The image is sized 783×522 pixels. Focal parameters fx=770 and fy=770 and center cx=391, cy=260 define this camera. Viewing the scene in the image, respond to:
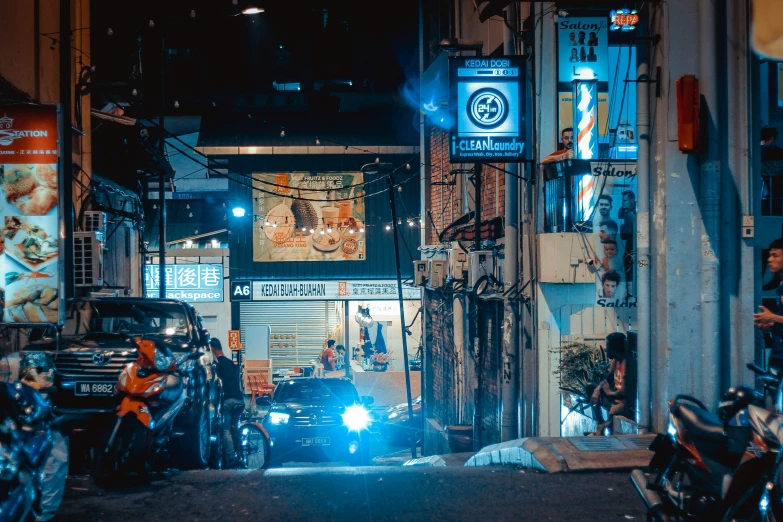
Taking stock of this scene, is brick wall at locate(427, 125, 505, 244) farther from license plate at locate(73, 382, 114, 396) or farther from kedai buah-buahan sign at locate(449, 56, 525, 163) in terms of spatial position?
license plate at locate(73, 382, 114, 396)

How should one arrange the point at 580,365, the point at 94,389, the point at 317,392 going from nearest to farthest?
the point at 94,389 < the point at 580,365 < the point at 317,392

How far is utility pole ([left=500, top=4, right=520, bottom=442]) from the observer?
42.9 feet

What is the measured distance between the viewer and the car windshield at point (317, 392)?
17.4 meters

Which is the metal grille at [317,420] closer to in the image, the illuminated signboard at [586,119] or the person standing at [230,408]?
the person standing at [230,408]

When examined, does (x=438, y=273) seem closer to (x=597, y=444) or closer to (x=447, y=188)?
(x=447, y=188)

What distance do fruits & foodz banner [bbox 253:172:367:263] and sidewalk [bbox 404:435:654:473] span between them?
24613 mm

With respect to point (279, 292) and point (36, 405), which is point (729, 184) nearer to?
point (36, 405)

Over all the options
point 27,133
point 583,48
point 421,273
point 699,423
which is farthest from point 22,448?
point 421,273

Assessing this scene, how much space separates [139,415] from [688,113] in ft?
21.3

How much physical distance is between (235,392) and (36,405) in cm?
603

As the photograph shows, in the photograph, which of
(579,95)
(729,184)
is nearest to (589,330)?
(579,95)

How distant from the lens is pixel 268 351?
3378 centimetres

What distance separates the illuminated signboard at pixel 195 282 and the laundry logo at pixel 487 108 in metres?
22.1

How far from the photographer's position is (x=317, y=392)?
58.6ft
